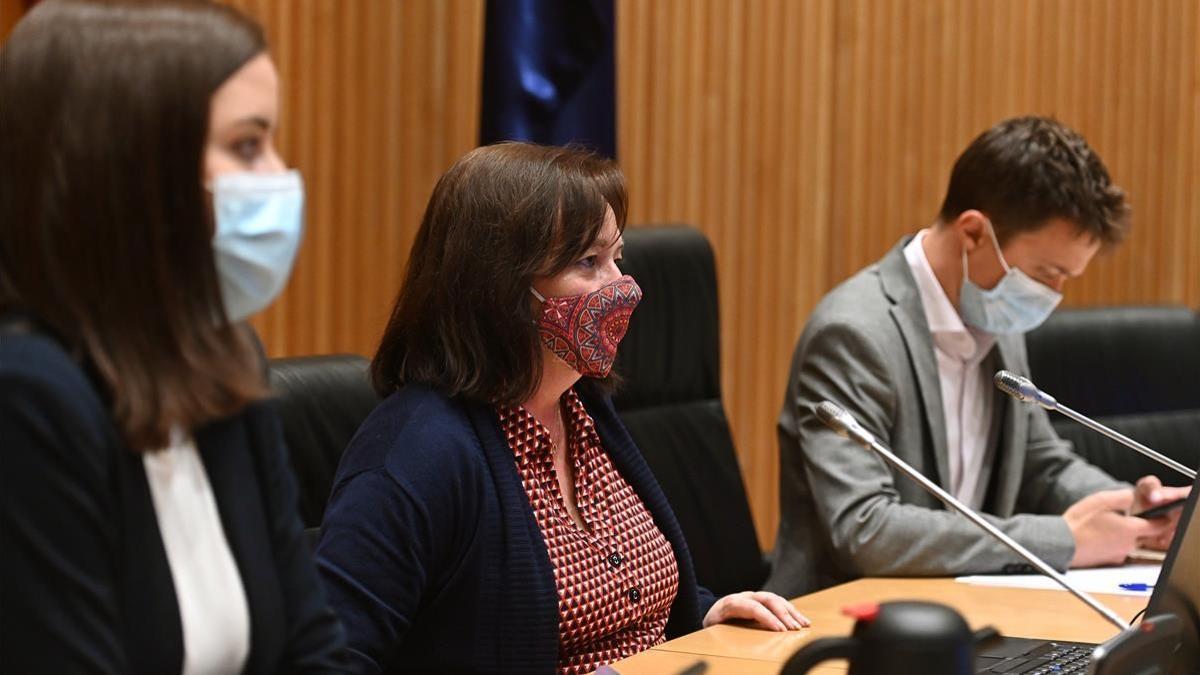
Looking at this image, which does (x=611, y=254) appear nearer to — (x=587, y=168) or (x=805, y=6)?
(x=587, y=168)

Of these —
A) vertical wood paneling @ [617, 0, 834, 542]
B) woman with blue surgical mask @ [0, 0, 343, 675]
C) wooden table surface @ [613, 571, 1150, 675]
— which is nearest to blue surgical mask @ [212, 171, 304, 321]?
woman with blue surgical mask @ [0, 0, 343, 675]

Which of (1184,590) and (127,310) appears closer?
(127,310)

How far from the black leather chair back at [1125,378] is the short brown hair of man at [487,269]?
187cm

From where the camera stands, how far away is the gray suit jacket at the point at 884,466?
8.75 feet

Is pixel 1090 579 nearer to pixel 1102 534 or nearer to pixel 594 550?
pixel 1102 534

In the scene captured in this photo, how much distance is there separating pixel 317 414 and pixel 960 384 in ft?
4.48

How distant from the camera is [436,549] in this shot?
197 cm

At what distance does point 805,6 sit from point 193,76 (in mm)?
3126

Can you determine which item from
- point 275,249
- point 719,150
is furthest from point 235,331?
point 719,150

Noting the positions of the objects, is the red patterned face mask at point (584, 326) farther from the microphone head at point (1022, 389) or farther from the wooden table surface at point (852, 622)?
the microphone head at point (1022, 389)

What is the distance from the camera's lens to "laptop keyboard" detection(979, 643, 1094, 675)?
1895 millimetres

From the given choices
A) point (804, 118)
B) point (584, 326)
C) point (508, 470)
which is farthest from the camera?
point (804, 118)

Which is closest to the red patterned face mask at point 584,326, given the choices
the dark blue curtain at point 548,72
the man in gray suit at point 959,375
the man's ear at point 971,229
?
the man in gray suit at point 959,375

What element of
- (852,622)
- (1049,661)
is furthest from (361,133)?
(1049,661)
